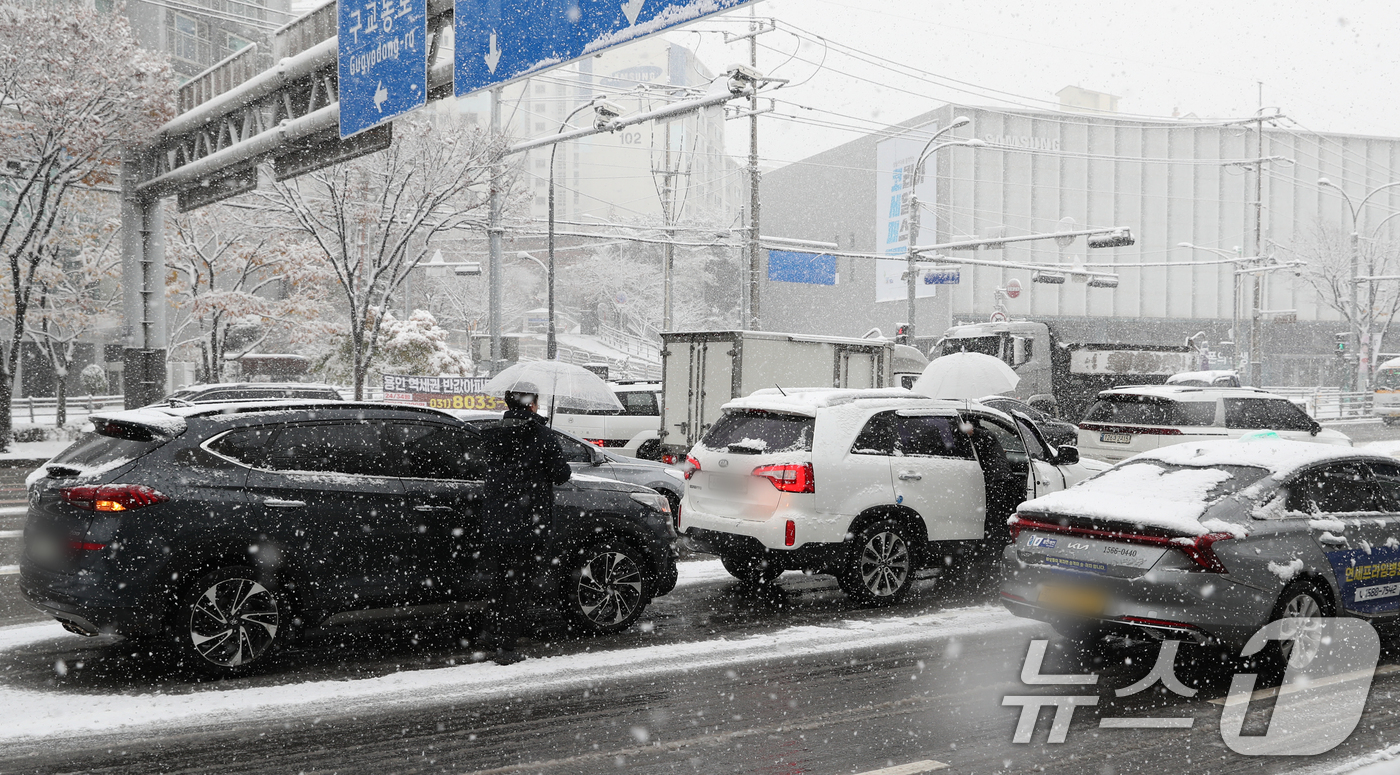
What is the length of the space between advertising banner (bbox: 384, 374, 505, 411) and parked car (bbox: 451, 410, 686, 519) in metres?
15.4

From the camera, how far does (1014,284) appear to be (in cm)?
4944

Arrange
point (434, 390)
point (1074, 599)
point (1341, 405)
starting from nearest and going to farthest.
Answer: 1. point (1074, 599)
2. point (434, 390)
3. point (1341, 405)

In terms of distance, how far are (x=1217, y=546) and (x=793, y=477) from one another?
10.5 feet

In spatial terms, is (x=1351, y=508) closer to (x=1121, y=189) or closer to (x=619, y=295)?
(x=1121, y=189)

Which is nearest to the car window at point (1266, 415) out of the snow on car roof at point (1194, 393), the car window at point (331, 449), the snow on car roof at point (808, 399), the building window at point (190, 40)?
the snow on car roof at point (1194, 393)

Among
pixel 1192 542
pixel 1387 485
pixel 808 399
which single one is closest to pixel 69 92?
pixel 808 399

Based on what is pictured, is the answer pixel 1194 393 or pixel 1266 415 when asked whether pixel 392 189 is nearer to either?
pixel 1194 393

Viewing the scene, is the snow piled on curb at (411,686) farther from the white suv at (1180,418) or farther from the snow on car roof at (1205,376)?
the snow on car roof at (1205,376)

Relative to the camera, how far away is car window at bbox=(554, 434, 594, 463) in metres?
10.2

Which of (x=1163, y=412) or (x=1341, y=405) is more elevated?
(x=1163, y=412)

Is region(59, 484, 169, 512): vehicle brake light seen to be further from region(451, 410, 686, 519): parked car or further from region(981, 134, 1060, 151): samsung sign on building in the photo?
region(981, 134, 1060, 151): samsung sign on building

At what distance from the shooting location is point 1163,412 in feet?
55.3

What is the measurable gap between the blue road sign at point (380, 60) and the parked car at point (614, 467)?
168 inches

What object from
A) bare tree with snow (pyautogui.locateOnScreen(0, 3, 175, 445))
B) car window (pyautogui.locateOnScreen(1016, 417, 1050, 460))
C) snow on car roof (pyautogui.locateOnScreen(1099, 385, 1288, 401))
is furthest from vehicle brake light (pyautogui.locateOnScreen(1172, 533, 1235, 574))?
bare tree with snow (pyautogui.locateOnScreen(0, 3, 175, 445))
